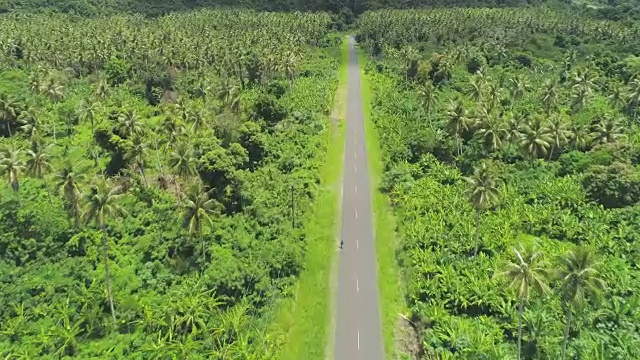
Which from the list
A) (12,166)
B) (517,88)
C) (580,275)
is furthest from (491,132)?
(12,166)

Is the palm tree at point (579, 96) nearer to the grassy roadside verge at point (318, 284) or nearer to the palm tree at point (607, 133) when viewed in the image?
the palm tree at point (607, 133)

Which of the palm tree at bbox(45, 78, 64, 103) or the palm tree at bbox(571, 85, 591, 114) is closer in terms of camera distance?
the palm tree at bbox(571, 85, 591, 114)

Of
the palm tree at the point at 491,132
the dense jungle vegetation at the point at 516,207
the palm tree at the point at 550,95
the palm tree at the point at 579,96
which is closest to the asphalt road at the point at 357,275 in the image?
the dense jungle vegetation at the point at 516,207

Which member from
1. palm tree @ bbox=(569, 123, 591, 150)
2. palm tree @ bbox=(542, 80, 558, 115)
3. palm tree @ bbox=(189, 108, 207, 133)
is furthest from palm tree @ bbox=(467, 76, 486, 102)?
palm tree @ bbox=(189, 108, 207, 133)

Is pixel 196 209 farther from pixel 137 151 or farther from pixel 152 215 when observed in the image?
pixel 137 151

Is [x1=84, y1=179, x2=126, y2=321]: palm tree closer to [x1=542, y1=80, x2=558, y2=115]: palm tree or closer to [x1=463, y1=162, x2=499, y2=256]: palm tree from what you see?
[x1=463, y1=162, x2=499, y2=256]: palm tree
